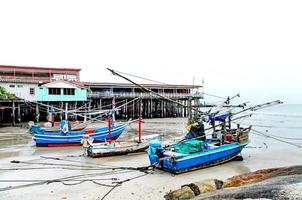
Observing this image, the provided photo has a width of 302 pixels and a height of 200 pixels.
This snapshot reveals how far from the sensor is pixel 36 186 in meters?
11.5

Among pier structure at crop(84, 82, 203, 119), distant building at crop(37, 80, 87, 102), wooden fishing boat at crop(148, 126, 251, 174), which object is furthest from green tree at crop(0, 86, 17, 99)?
wooden fishing boat at crop(148, 126, 251, 174)

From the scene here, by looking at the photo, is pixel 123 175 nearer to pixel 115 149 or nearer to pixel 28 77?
pixel 115 149

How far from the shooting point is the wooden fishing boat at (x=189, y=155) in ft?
44.1

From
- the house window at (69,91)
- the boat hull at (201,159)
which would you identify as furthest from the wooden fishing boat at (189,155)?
the house window at (69,91)

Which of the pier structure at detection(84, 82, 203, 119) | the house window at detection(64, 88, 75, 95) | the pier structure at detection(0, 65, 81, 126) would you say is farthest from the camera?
the pier structure at detection(84, 82, 203, 119)

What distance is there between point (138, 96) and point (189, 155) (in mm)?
33072

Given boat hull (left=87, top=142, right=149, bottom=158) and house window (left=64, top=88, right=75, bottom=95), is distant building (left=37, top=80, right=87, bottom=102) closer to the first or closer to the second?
house window (left=64, top=88, right=75, bottom=95)

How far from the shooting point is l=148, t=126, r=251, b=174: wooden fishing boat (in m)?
13.4

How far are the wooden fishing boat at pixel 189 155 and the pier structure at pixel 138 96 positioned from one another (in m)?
25.4

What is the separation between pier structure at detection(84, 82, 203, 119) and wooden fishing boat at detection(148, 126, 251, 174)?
83.3ft

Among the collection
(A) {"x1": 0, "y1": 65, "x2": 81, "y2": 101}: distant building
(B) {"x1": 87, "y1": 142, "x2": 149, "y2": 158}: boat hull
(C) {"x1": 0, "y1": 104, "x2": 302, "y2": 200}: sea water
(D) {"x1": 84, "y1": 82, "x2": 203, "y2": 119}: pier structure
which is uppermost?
(A) {"x1": 0, "y1": 65, "x2": 81, "y2": 101}: distant building

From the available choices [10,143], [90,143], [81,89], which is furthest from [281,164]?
[81,89]

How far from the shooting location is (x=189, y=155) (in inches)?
547

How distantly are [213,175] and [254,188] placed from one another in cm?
Result: 701
